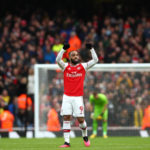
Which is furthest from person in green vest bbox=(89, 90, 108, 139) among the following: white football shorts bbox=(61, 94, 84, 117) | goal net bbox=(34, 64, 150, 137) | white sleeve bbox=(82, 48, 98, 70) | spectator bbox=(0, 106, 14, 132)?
white football shorts bbox=(61, 94, 84, 117)

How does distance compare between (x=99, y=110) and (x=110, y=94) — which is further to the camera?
(x=110, y=94)

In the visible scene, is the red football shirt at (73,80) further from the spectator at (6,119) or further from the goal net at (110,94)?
the spectator at (6,119)

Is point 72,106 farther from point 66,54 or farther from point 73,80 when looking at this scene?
point 66,54

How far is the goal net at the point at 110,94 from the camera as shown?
18531 millimetres

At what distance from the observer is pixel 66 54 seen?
2153 cm

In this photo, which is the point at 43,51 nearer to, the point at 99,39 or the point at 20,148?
the point at 99,39

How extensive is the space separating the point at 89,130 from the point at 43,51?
18.8ft

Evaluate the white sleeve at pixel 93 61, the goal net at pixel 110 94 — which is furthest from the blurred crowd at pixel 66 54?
the white sleeve at pixel 93 61

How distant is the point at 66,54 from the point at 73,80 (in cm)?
876

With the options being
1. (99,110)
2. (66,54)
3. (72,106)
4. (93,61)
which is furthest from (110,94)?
(72,106)

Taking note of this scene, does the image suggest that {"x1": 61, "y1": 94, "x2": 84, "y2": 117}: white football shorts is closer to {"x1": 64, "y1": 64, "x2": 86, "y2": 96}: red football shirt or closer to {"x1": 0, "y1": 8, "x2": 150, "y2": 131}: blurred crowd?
{"x1": 64, "y1": 64, "x2": 86, "y2": 96}: red football shirt

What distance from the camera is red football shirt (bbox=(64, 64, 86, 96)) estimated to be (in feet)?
41.9

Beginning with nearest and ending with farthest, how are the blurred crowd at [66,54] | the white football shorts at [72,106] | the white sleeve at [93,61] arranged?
1. the white football shorts at [72,106]
2. the white sleeve at [93,61]
3. the blurred crowd at [66,54]

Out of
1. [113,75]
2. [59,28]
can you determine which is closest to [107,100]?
[113,75]
